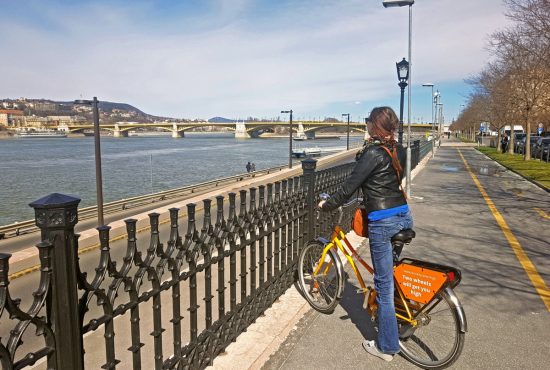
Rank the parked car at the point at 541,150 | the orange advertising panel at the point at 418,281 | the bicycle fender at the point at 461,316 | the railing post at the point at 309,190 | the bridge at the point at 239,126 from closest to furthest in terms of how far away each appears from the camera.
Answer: the bicycle fender at the point at 461,316 < the orange advertising panel at the point at 418,281 < the railing post at the point at 309,190 < the parked car at the point at 541,150 < the bridge at the point at 239,126

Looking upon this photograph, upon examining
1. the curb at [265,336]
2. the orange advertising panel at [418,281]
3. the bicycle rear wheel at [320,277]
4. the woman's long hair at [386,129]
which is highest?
the woman's long hair at [386,129]

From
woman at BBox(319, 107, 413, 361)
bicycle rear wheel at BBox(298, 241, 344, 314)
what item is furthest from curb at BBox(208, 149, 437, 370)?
woman at BBox(319, 107, 413, 361)

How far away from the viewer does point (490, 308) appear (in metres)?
4.35

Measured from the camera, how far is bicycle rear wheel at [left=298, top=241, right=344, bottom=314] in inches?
160

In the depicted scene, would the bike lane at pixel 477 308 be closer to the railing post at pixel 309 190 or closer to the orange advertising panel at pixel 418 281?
the orange advertising panel at pixel 418 281

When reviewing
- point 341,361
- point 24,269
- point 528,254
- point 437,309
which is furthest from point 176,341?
point 24,269

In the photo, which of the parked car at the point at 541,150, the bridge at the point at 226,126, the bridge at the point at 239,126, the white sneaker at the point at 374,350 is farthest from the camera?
the bridge at the point at 226,126

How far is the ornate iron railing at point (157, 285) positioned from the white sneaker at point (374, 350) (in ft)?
3.57

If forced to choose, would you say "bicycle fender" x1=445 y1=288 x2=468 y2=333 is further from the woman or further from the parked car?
the parked car

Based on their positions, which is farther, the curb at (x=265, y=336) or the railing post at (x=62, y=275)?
the curb at (x=265, y=336)

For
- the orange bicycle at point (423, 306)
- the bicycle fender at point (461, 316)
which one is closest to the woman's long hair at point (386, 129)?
the orange bicycle at point (423, 306)

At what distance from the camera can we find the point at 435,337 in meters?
3.65

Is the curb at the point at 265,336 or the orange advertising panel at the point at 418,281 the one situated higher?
the orange advertising panel at the point at 418,281

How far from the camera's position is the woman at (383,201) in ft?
10.7
